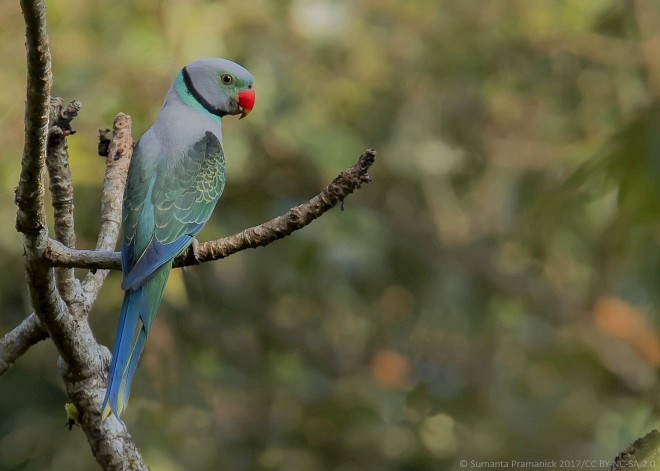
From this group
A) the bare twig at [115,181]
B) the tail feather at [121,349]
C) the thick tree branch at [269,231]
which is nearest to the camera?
the thick tree branch at [269,231]

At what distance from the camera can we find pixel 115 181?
9.28ft

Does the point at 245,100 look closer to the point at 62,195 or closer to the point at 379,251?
the point at 62,195

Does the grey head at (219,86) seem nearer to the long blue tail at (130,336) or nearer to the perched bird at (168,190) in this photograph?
the perched bird at (168,190)

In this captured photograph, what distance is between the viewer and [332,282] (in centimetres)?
618

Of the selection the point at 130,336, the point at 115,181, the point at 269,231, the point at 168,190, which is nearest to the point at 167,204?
the point at 168,190

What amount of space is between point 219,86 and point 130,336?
0.94 metres

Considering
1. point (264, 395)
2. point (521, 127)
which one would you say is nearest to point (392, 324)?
point (264, 395)

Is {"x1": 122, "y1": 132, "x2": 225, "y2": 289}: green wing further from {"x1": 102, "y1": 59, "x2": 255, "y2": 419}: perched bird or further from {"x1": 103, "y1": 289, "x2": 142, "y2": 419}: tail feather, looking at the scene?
{"x1": 103, "y1": 289, "x2": 142, "y2": 419}: tail feather

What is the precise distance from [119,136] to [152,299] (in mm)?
510

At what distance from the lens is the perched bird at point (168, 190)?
2.47 metres

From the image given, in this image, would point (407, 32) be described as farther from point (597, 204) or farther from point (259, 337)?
point (259, 337)

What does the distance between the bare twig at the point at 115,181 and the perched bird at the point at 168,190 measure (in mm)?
53

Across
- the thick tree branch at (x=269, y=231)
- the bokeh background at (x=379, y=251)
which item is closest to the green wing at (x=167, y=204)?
the thick tree branch at (x=269, y=231)

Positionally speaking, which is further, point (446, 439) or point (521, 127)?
point (521, 127)
